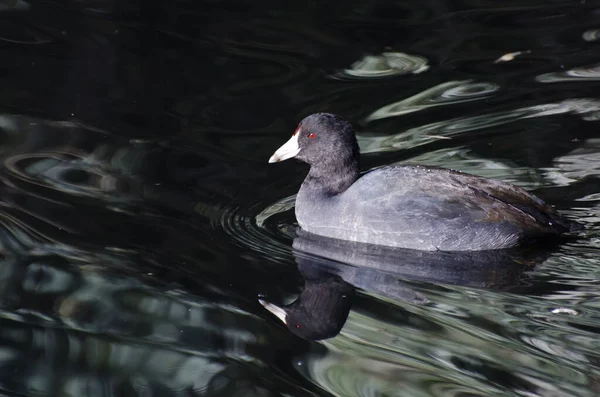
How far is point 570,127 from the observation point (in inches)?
322

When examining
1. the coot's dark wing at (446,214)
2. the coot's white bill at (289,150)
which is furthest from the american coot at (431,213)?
the coot's white bill at (289,150)

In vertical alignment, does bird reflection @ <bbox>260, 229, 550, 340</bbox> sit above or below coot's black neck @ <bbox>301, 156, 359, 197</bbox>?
below

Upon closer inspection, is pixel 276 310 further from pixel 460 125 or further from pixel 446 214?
pixel 460 125

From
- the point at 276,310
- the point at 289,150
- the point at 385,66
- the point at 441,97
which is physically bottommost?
the point at 276,310

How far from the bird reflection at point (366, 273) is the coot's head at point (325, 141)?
551 mm

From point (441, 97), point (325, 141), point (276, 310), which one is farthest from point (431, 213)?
point (441, 97)

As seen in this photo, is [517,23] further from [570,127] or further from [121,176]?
[121,176]

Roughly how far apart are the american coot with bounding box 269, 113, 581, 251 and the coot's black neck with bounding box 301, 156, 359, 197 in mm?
103

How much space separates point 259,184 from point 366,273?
1.62 metres

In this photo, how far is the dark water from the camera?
15.9 feet

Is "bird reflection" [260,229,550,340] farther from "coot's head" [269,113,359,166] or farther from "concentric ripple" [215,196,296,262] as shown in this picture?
"coot's head" [269,113,359,166]

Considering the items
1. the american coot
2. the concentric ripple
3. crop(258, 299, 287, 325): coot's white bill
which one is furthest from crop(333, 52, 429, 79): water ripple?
crop(258, 299, 287, 325): coot's white bill

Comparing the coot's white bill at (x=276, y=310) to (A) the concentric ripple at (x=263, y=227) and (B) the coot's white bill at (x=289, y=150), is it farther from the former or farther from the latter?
(B) the coot's white bill at (x=289, y=150)

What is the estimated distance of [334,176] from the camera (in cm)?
693
